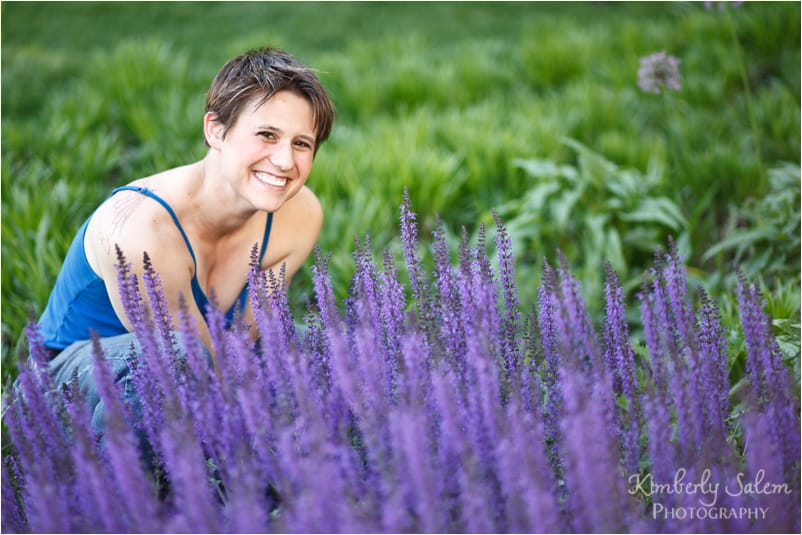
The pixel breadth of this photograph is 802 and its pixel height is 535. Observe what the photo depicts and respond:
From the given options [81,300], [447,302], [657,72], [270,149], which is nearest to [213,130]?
[270,149]

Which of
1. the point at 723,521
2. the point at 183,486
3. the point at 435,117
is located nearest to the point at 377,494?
the point at 183,486

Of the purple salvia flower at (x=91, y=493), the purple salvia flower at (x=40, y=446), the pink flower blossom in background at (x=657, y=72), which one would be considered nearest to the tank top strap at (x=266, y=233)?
the purple salvia flower at (x=40, y=446)

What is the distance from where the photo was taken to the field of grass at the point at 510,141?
3488 mm

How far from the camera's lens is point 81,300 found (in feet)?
8.16

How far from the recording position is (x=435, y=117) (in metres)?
4.80

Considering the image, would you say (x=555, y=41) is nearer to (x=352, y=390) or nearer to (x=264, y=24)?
(x=264, y=24)

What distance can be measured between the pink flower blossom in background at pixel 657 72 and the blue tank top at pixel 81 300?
6.70ft

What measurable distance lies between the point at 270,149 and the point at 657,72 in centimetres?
227

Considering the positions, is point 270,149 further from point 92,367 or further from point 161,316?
point 92,367

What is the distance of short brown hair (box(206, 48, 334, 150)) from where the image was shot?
2213 mm

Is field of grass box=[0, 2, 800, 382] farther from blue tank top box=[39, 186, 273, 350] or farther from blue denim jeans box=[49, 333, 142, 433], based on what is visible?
blue denim jeans box=[49, 333, 142, 433]

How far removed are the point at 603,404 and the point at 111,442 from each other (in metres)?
0.94

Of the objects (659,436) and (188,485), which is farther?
(659,436)

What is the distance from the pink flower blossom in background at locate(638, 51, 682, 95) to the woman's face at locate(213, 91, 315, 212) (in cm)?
204
